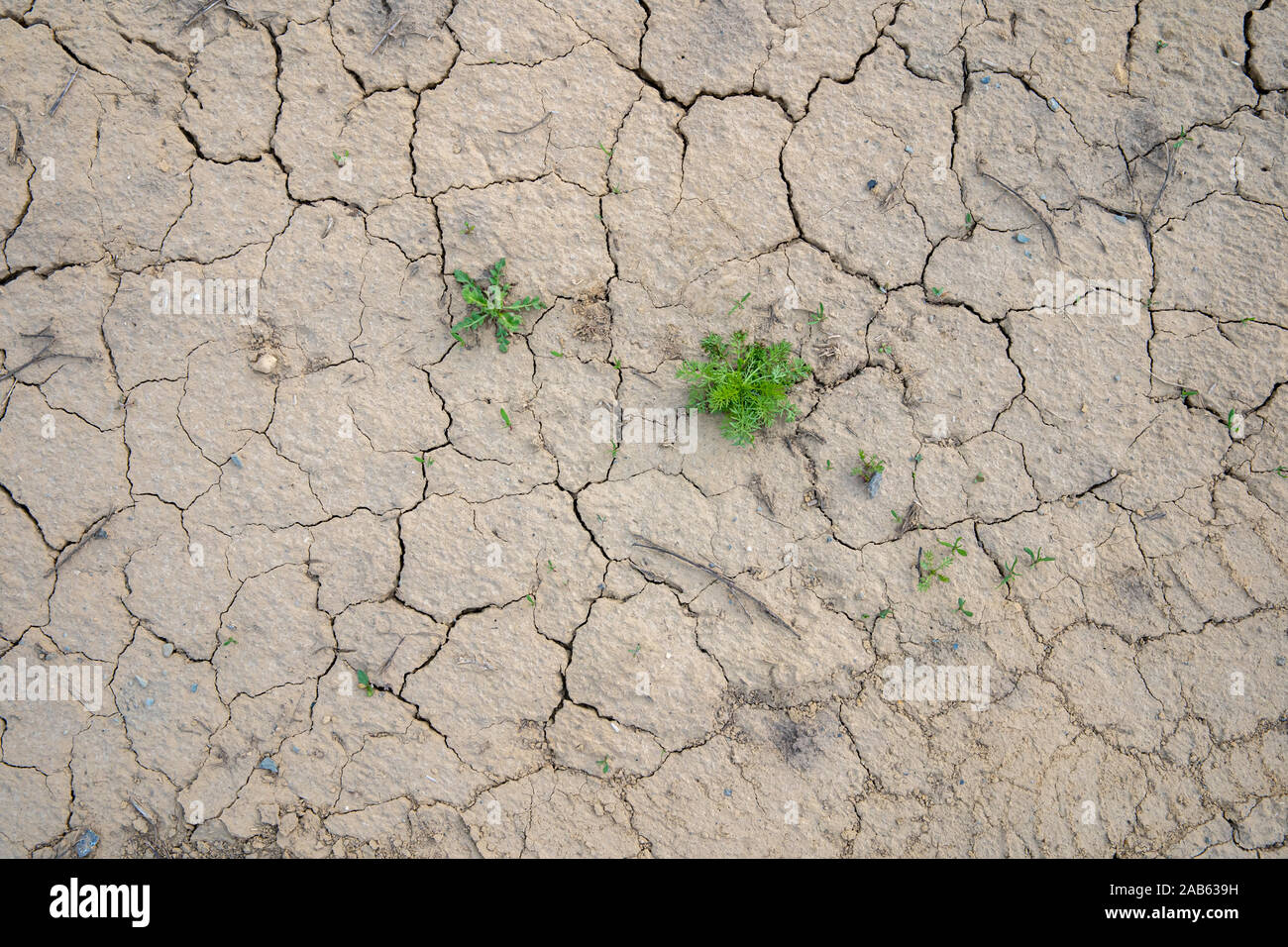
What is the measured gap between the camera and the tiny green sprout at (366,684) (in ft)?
11.1

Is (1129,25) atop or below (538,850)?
atop

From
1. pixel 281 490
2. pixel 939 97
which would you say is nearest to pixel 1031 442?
pixel 939 97

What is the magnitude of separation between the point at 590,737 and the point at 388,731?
31.5 inches

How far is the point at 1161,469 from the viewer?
3.50 m

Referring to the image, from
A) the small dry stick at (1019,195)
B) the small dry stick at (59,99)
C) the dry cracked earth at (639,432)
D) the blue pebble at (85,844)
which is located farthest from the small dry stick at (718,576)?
the small dry stick at (59,99)

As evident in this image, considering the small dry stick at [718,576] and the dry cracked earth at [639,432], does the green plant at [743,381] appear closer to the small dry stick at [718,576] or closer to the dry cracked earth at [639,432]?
the dry cracked earth at [639,432]

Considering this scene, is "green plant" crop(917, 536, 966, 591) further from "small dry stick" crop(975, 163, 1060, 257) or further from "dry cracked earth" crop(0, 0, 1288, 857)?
"small dry stick" crop(975, 163, 1060, 257)

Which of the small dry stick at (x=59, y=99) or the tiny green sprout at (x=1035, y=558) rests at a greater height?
the small dry stick at (x=59, y=99)

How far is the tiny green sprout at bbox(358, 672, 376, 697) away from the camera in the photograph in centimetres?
339

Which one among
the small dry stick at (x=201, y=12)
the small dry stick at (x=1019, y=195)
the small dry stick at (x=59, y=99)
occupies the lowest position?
the small dry stick at (x=1019, y=195)

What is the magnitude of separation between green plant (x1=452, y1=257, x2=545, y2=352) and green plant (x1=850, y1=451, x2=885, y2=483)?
1447 mm

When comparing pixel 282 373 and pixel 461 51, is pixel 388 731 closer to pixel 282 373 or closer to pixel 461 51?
pixel 282 373

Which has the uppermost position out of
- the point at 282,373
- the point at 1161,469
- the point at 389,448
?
the point at 282,373

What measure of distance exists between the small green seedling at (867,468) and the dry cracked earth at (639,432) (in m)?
0.06
